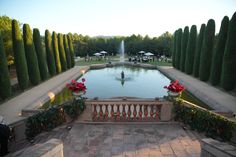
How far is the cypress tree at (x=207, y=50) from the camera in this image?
17781 millimetres

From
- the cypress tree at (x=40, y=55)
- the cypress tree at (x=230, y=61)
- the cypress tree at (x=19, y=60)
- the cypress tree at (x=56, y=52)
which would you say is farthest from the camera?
the cypress tree at (x=56, y=52)

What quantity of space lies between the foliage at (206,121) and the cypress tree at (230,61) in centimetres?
893

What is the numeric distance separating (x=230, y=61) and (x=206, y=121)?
32.2 feet

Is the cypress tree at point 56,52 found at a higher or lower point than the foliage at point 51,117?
higher

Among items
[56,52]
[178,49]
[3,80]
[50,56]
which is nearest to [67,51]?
[56,52]

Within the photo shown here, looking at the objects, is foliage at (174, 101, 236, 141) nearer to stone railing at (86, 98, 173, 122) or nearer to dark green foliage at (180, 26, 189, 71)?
stone railing at (86, 98, 173, 122)

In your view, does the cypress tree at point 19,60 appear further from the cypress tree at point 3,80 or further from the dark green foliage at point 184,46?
the dark green foliage at point 184,46

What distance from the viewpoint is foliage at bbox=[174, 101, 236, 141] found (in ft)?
19.2

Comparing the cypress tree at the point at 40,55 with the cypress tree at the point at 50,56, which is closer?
the cypress tree at the point at 40,55

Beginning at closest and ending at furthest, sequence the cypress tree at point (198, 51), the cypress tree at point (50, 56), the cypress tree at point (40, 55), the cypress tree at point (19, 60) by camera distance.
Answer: the cypress tree at point (19, 60), the cypress tree at point (40, 55), the cypress tree at point (198, 51), the cypress tree at point (50, 56)

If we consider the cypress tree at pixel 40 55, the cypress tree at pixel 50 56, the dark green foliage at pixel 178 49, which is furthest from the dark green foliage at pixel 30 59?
the dark green foliage at pixel 178 49

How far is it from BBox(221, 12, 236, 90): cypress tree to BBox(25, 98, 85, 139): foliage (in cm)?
1183

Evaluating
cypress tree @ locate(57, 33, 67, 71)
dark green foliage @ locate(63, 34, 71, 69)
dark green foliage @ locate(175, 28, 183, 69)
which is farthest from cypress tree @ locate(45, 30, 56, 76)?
dark green foliage @ locate(175, 28, 183, 69)

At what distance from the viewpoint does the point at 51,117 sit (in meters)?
6.68
